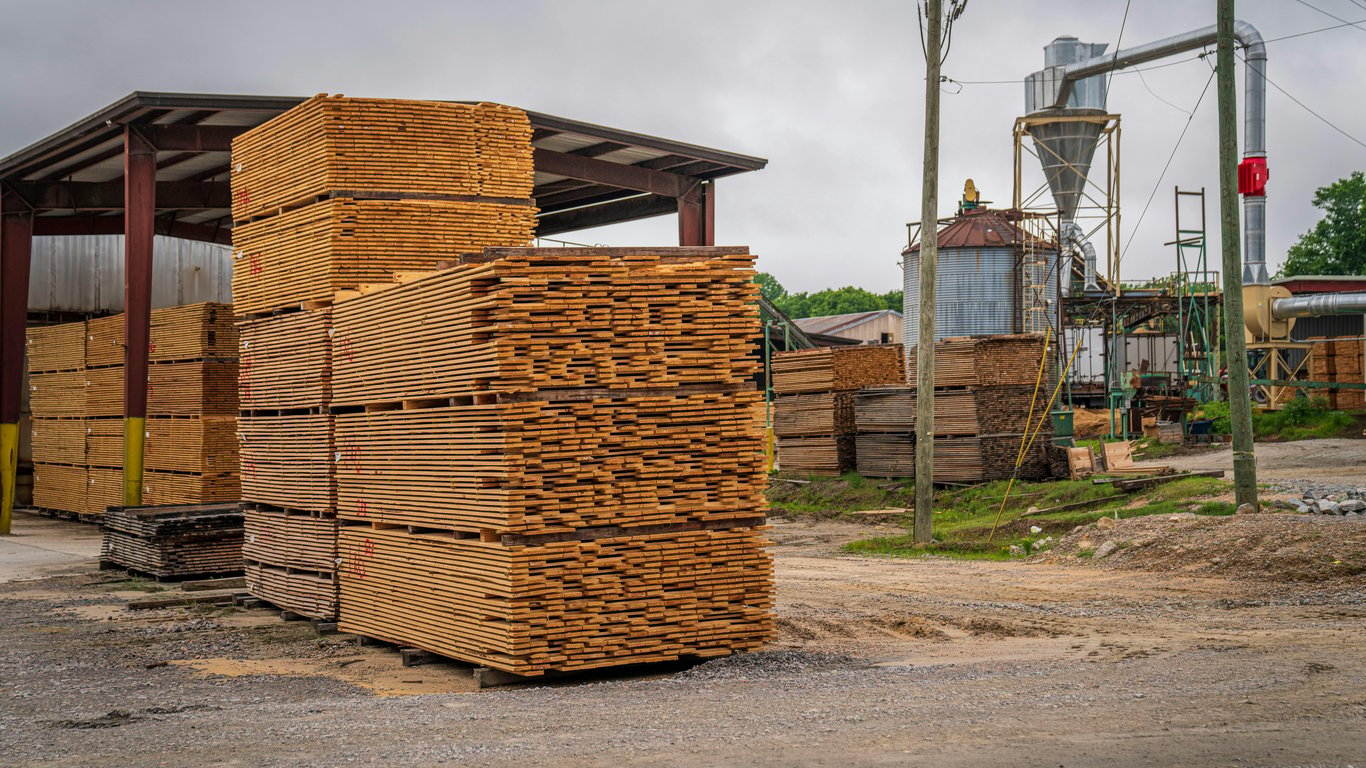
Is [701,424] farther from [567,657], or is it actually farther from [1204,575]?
[1204,575]

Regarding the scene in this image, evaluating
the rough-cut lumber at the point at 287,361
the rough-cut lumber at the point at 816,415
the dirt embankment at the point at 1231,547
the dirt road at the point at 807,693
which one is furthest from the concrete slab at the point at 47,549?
the rough-cut lumber at the point at 816,415

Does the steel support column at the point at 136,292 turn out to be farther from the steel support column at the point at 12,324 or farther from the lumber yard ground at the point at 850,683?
the steel support column at the point at 12,324

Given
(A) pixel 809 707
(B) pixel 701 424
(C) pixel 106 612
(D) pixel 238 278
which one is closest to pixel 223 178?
(D) pixel 238 278

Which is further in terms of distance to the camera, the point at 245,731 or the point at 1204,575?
the point at 1204,575

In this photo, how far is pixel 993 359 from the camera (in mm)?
24156

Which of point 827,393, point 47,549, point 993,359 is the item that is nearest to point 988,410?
point 993,359

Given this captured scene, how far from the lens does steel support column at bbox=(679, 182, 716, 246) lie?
78.2 feet

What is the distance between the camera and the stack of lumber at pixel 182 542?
1609cm

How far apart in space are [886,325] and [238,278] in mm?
51503

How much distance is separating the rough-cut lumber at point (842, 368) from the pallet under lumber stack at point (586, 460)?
673 inches

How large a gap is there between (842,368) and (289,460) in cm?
1618

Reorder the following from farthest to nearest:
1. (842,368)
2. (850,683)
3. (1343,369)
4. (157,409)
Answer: (1343,369) → (842,368) → (157,409) → (850,683)

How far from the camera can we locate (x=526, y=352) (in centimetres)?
967

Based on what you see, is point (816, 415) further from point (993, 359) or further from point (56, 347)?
point (56, 347)
